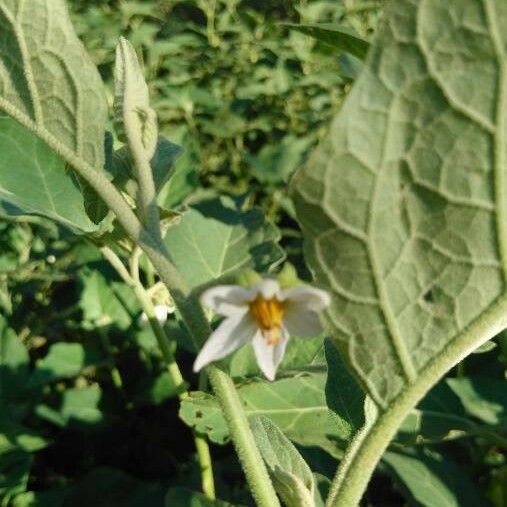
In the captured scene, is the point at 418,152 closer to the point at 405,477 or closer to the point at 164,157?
the point at 164,157

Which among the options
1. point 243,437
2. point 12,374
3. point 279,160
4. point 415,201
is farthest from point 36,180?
point 279,160

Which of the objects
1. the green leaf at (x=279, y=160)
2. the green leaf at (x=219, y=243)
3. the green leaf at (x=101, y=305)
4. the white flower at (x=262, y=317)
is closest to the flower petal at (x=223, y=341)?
the white flower at (x=262, y=317)

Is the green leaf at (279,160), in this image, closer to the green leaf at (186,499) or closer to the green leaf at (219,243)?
the green leaf at (219,243)

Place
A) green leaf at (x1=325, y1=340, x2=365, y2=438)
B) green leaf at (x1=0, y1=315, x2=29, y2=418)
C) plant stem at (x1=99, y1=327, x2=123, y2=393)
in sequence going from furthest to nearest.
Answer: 1. plant stem at (x1=99, y1=327, x2=123, y2=393)
2. green leaf at (x1=0, y1=315, x2=29, y2=418)
3. green leaf at (x1=325, y1=340, x2=365, y2=438)

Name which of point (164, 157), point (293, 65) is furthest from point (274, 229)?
point (293, 65)

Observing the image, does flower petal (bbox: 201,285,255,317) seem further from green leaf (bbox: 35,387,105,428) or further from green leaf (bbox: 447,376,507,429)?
green leaf (bbox: 35,387,105,428)

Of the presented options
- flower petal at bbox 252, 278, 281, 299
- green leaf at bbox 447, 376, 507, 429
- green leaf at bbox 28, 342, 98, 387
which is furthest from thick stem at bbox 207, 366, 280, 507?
green leaf at bbox 28, 342, 98, 387
